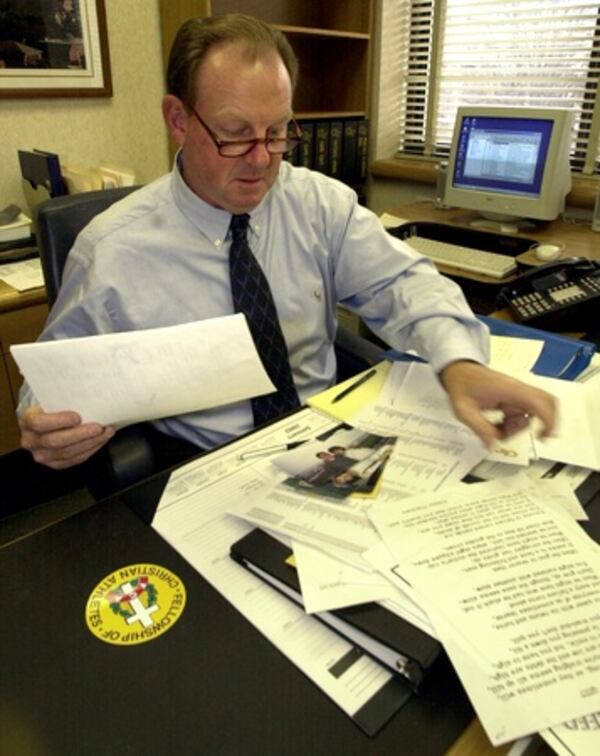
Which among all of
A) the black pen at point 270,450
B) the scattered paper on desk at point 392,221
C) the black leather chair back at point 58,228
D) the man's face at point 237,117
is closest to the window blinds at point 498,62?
the scattered paper on desk at point 392,221

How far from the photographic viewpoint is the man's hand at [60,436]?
783 mm

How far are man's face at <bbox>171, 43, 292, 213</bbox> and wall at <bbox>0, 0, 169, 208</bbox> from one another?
125 centimetres

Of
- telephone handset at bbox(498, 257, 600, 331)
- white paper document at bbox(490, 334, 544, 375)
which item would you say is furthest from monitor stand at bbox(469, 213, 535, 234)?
white paper document at bbox(490, 334, 544, 375)

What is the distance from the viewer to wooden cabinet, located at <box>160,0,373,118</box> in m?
2.60

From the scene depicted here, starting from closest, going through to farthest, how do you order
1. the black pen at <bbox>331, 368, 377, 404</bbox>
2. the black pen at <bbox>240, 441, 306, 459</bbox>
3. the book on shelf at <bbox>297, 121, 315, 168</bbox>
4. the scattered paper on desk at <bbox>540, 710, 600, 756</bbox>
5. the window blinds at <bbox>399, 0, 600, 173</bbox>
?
the scattered paper on desk at <bbox>540, 710, 600, 756</bbox>
the black pen at <bbox>240, 441, 306, 459</bbox>
the black pen at <bbox>331, 368, 377, 404</bbox>
the window blinds at <bbox>399, 0, 600, 173</bbox>
the book on shelf at <bbox>297, 121, 315, 168</bbox>

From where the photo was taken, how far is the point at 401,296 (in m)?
1.15

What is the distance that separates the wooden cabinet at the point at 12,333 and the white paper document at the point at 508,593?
4.53 ft

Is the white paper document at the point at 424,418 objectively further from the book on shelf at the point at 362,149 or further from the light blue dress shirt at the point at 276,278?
the book on shelf at the point at 362,149

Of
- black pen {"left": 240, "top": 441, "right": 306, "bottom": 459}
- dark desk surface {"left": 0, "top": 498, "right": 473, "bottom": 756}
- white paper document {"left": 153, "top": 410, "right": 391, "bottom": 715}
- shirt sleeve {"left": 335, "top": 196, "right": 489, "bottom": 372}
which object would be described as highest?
shirt sleeve {"left": 335, "top": 196, "right": 489, "bottom": 372}

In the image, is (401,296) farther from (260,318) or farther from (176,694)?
(176,694)

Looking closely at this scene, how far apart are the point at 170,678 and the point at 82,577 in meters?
0.17

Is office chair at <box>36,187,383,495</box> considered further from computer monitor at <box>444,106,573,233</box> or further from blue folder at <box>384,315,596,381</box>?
computer monitor at <box>444,106,573,233</box>

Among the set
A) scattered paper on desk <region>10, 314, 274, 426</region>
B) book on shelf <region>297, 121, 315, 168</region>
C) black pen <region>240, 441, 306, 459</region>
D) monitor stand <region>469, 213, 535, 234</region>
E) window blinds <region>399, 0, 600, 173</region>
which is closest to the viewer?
scattered paper on desk <region>10, 314, 274, 426</region>

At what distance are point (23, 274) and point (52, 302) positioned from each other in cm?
79
